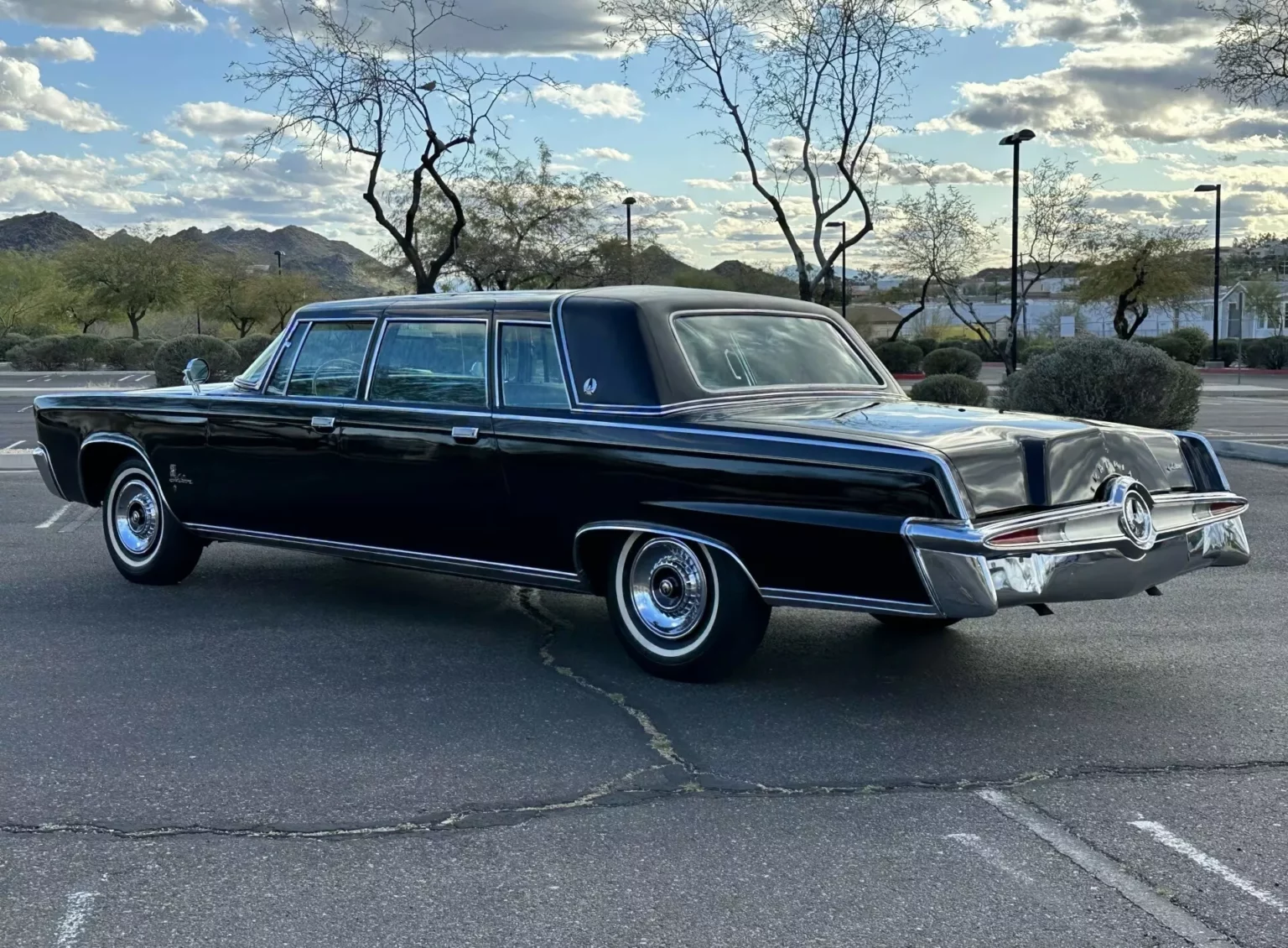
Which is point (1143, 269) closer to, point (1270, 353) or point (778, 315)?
point (1270, 353)

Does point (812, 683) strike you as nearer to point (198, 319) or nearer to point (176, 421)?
point (176, 421)

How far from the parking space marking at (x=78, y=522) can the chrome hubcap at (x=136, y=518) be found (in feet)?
6.83

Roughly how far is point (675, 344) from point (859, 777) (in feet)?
6.85

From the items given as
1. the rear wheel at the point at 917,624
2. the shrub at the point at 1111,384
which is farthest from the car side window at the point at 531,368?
the shrub at the point at 1111,384

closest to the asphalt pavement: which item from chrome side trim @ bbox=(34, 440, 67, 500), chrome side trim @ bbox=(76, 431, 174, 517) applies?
chrome side trim @ bbox=(76, 431, 174, 517)

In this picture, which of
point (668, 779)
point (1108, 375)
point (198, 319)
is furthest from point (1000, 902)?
point (198, 319)

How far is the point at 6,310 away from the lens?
61594mm

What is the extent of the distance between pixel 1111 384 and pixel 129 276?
4819 centimetres

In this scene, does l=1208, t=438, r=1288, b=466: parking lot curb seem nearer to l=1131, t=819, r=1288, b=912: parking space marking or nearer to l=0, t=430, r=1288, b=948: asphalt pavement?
l=0, t=430, r=1288, b=948: asphalt pavement

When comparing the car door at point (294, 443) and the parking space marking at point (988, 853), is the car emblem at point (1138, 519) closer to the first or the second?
the parking space marking at point (988, 853)

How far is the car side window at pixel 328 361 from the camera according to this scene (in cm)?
689

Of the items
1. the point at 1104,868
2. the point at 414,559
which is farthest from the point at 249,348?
the point at 1104,868

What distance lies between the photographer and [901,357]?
44.9 meters

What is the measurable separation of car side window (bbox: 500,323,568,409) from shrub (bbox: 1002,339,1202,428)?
36.0 feet
